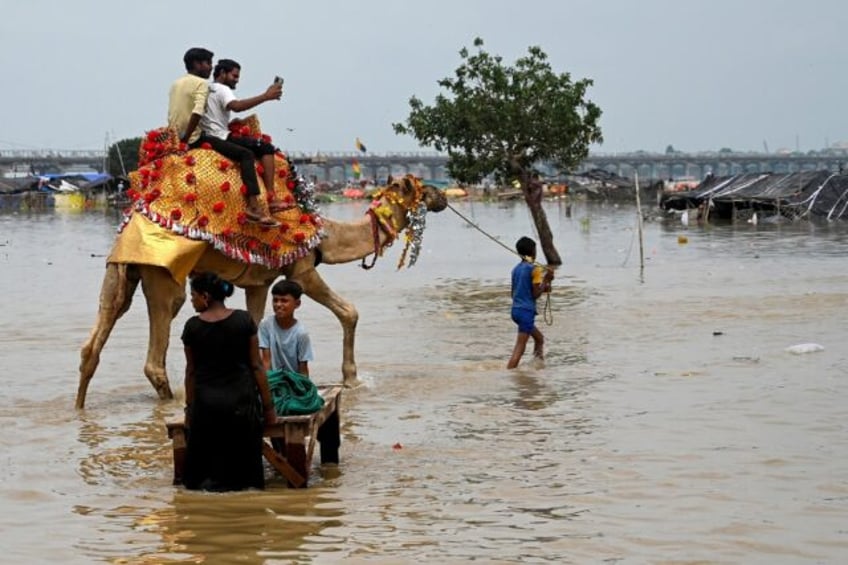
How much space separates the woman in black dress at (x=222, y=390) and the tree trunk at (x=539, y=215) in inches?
865

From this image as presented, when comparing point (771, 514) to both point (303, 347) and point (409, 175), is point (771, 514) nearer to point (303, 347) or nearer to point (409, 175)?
point (303, 347)

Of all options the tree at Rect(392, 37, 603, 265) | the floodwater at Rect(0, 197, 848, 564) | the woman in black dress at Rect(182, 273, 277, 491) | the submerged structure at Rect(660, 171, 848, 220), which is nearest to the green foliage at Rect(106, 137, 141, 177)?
the submerged structure at Rect(660, 171, 848, 220)

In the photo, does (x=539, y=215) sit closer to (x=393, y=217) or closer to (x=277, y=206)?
(x=393, y=217)

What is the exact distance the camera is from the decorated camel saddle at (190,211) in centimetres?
1138

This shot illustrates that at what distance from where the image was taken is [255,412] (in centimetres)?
806

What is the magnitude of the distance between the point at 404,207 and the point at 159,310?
9.15 ft

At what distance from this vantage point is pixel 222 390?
802cm

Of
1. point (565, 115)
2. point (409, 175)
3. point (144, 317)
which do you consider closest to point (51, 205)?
point (565, 115)

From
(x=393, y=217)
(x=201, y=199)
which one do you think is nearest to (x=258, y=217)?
(x=201, y=199)

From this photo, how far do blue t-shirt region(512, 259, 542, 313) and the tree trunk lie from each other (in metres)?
16.2

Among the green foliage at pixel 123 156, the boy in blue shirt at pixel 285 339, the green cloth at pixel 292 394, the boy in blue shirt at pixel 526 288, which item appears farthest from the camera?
the green foliage at pixel 123 156

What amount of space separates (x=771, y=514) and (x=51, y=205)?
98373 mm

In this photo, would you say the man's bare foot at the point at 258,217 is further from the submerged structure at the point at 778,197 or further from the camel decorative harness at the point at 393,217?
the submerged structure at the point at 778,197

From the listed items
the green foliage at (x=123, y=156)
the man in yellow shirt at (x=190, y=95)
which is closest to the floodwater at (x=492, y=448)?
the man in yellow shirt at (x=190, y=95)
